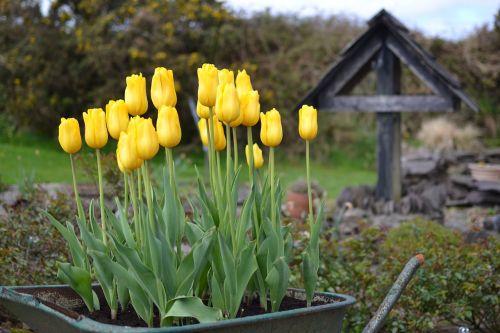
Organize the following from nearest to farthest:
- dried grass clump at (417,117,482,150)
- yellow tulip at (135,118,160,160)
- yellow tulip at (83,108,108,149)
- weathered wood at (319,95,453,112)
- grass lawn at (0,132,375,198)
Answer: yellow tulip at (135,118,160,160)
yellow tulip at (83,108,108,149)
weathered wood at (319,95,453,112)
grass lawn at (0,132,375,198)
dried grass clump at (417,117,482,150)

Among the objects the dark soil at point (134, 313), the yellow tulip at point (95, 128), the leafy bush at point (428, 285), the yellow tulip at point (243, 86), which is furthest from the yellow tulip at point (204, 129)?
the leafy bush at point (428, 285)

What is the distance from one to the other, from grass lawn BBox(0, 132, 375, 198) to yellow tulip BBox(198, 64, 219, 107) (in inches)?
314

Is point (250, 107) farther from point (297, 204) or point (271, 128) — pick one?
point (297, 204)

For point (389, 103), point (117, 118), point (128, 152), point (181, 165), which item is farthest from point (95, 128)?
point (181, 165)

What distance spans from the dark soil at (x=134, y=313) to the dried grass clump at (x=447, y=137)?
11376 millimetres

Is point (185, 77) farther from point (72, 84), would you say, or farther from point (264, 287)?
point (264, 287)

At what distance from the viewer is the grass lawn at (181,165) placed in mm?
11221

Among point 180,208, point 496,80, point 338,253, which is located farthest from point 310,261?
point 496,80

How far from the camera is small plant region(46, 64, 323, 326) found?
215 centimetres

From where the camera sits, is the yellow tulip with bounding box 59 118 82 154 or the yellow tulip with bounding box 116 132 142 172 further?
the yellow tulip with bounding box 59 118 82 154

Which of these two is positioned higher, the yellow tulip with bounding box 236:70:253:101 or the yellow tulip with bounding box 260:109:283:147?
the yellow tulip with bounding box 236:70:253:101

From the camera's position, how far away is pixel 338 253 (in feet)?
Result: 15.3

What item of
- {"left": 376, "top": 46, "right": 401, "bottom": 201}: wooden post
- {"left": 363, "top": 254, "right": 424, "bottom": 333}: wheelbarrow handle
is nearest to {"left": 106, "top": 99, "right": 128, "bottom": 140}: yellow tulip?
{"left": 363, "top": 254, "right": 424, "bottom": 333}: wheelbarrow handle

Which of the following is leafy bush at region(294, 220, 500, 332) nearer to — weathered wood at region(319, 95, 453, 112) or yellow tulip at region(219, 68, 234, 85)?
yellow tulip at region(219, 68, 234, 85)
